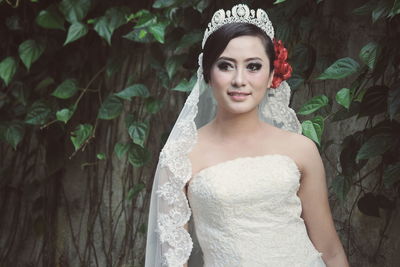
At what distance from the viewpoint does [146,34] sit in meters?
3.05

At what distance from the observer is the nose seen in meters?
2.18

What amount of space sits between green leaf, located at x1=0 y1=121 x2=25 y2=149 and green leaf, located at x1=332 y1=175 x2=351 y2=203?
5.40 feet

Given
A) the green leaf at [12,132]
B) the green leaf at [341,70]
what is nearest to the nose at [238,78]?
the green leaf at [341,70]

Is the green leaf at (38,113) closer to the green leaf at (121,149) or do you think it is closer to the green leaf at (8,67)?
the green leaf at (8,67)

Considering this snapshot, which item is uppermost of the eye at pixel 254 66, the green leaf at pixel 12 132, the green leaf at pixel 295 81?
the eye at pixel 254 66

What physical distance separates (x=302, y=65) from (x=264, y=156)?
0.70m

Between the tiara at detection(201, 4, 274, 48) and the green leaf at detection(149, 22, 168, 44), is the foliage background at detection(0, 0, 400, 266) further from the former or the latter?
the tiara at detection(201, 4, 274, 48)

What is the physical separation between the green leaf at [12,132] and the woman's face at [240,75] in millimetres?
1485

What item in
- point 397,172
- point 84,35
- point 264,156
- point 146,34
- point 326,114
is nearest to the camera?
point 264,156

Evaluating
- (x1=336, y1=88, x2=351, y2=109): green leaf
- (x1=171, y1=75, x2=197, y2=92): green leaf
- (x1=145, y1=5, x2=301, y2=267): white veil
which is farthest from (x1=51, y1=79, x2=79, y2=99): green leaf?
(x1=336, y1=88, x2=351, y2=109): green leaf

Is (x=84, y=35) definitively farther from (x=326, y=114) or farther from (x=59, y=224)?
(x=326, y=114)

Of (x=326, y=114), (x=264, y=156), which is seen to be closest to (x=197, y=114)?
(x=264, y=156)

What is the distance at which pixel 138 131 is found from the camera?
3.10 metres

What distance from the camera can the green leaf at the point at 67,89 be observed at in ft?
10.8
